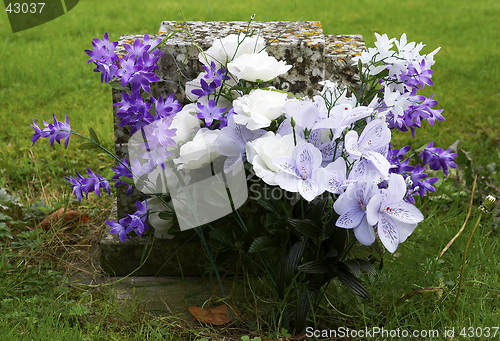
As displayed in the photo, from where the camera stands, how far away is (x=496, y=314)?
1646mm

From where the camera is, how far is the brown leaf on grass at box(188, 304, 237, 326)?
5.71 feet

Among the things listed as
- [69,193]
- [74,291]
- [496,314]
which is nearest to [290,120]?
[496,314]

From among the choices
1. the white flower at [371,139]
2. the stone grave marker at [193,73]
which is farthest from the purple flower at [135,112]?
the white flower at [371,139]

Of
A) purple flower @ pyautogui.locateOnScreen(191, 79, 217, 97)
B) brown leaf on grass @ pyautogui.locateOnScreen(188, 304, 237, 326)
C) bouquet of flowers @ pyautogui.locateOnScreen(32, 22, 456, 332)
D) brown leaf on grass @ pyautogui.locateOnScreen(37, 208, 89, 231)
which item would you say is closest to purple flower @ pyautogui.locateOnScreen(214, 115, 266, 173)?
bouquet of flowers @ pyautogui.locateOnScreen(32, 22, 456, 332)

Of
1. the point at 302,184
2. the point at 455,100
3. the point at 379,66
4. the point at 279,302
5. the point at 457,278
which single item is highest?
the point at 379,66

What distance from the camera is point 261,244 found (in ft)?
5.00

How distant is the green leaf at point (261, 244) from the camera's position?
1.50 m

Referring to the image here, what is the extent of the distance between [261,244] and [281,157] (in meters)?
0.37

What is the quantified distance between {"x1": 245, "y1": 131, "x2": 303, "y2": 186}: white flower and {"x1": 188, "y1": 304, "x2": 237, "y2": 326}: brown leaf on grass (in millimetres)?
703

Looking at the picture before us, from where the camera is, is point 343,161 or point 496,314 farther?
point 496,314

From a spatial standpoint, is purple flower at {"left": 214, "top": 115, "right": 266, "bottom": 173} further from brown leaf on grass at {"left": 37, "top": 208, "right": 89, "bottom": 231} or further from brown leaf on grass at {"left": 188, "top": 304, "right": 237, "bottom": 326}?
brown leaf on grass at {"left": 37, "top": 208, "right": 89, "bottom": 231}

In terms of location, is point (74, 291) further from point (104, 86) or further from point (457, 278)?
point (104, 86)

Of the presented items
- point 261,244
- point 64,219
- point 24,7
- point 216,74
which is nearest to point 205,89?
point 216,74

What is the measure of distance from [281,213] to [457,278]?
2.82 feet
